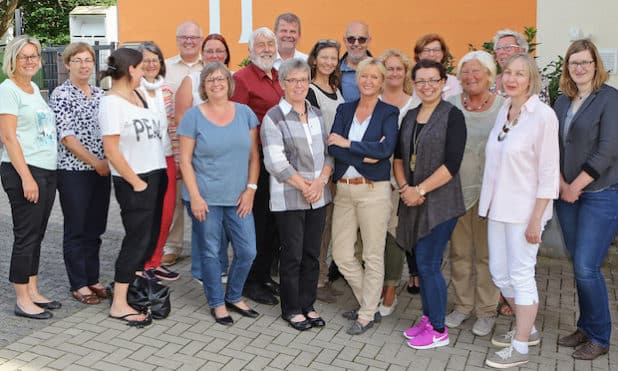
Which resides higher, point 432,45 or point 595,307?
point 432,45

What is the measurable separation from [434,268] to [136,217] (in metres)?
2.15

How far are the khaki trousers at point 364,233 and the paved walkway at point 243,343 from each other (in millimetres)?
302

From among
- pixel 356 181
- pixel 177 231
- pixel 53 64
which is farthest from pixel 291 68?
pixel 53 64

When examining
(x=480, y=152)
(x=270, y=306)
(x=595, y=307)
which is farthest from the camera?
(x=270, y=306)

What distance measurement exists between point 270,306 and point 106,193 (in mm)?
1583

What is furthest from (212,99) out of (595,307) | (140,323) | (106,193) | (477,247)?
(595,307)

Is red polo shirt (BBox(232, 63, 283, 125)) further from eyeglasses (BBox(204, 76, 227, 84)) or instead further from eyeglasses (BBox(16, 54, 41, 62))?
eyeglasses (BBox(16, 54, 41, 62))

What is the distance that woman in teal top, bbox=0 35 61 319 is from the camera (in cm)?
470

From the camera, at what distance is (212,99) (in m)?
4.79

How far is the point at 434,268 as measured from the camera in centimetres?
455

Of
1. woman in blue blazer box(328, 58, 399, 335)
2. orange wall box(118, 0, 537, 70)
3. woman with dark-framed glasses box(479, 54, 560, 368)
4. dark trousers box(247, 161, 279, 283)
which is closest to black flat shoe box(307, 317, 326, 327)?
woman in blue blazer box(328, 58, 399, 335)

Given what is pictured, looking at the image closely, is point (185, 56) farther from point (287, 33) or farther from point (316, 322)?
point (316, 322)

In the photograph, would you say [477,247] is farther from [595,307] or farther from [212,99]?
[212,99]

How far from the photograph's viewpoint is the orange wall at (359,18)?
9.79m
